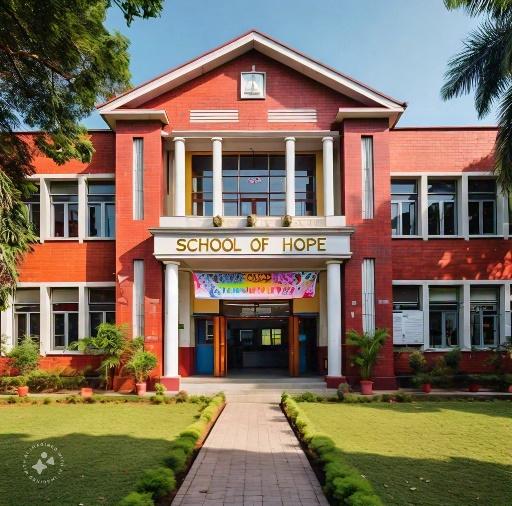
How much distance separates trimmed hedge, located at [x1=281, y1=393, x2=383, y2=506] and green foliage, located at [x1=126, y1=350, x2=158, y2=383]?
22.6ft

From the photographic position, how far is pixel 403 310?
693 inches

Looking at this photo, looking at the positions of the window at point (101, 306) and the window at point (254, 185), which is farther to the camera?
the window at point (254, 185)

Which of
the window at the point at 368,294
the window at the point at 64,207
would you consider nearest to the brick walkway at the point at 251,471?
the window at the point at 368,294

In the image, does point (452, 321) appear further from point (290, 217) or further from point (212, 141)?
point (212, 141)

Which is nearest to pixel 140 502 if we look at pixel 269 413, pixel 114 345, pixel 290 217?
pixel 269 413

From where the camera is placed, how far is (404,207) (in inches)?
709

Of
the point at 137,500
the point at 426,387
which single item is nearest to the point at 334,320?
the point at 426,387

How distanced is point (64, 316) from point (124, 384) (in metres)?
3.45

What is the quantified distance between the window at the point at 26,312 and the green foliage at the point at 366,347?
1001 centimetres

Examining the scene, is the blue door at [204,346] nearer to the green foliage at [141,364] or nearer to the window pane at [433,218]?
the green foliage at [141,364]

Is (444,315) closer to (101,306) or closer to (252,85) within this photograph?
(252,85)

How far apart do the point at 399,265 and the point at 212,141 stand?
23.5ft

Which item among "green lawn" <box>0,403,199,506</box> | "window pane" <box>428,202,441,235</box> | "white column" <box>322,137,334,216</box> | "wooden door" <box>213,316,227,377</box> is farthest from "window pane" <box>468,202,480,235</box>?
"green lawn" <box>0,403,199,506</box>

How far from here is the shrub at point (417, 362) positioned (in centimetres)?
Answer: 1616
